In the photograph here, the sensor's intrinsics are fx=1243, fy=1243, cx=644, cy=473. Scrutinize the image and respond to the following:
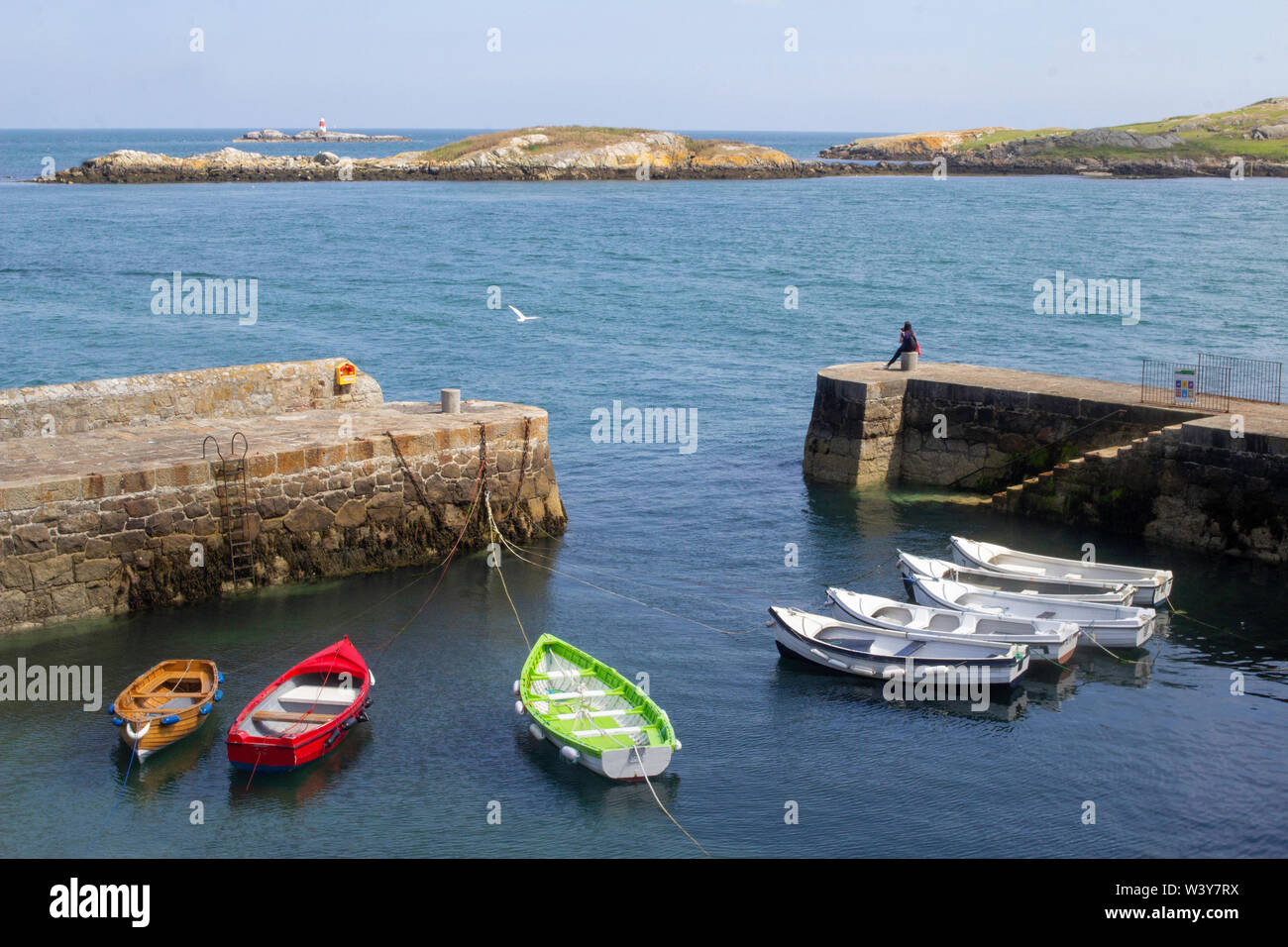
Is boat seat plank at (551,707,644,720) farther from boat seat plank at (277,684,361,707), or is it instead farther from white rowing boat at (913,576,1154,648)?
white rowing boat at (913,576,1154,648)

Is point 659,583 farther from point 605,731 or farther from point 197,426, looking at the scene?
point 197,426

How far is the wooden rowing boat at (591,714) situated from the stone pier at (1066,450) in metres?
11.2

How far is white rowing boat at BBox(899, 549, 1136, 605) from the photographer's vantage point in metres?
19.4

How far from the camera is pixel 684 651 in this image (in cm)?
1830

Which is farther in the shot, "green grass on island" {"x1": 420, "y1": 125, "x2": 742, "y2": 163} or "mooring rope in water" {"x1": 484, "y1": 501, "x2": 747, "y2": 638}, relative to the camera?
"green grass on island" {"x1": 420, "y1": 125, "x2": 742, "y2": 163}

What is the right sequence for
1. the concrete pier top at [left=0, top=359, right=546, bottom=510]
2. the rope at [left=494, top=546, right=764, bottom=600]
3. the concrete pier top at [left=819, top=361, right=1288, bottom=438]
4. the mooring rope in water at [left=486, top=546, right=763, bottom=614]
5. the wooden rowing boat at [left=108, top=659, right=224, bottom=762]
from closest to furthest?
the wooden rowing boat at [left=108, top=659, right=224, bottom=762] < the concrete pier top at [left=0, top=359, right=546, bottom=510] < the mooring rope in water at [left=486, top=546, right=763, bottom=614] < the rope at [left=494, top=546, right=764, bottom=600] < the concrete pier top at [left=819, top=361, right=1288, bottom=438]

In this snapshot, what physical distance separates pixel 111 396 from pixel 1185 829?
18163 mm

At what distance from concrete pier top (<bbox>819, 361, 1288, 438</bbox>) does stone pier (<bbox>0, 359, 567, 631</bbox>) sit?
24.7 ft

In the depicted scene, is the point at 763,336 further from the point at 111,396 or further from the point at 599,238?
the point at 599,238

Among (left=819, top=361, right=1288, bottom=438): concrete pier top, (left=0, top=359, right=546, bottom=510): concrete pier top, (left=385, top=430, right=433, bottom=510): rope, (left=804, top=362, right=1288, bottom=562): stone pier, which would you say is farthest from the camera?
(left=819, top=361, right=1288, bottom=438): concrete pier top

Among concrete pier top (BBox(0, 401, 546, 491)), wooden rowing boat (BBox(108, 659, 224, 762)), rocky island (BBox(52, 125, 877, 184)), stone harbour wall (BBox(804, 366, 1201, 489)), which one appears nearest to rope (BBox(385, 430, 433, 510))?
concrete pier top (BBox(0, 401, 546, 491))

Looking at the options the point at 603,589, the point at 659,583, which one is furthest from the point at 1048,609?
the point at 603,589

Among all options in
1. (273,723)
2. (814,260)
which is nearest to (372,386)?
(273,723)

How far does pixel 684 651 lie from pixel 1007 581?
18.5 ft
